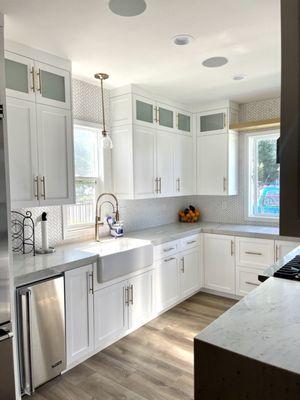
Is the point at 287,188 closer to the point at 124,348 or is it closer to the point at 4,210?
the point at 4,210

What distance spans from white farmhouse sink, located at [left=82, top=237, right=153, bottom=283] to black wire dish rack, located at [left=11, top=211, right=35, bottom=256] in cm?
48

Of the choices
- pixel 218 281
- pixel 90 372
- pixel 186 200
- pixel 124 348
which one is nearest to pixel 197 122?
pixel 186 200

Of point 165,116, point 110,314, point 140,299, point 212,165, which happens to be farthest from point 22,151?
point 212,165

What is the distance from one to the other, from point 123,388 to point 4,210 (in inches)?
60.1

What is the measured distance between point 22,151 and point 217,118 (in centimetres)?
270

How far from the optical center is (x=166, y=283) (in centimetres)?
330

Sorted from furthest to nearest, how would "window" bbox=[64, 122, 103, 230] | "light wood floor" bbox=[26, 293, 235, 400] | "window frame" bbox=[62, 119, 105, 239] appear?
"window" bbox=[64, 122, 103, 230]
"window frame" bbox=[62, 119, 105, 239]
"light wood floor" bbox=[26, 293, 235, 400]

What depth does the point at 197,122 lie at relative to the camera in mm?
4156

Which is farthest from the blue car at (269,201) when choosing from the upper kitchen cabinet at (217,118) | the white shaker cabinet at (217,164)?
the upper kitchen cabinet at (217,118)

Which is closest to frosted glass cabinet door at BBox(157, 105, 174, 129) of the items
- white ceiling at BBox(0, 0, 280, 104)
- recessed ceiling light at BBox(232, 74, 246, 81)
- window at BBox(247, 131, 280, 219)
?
white ceiling at BBox(0, 0, 280, 104)

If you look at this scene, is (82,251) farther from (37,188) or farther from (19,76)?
(19,76)

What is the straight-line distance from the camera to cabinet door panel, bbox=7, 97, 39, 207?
6.96ft

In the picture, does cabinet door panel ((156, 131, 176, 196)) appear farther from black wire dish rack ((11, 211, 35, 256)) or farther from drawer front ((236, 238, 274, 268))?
black wire dish rack ((11, 211, 35, 256))

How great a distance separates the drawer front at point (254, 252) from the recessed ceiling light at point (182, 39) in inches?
91.4
